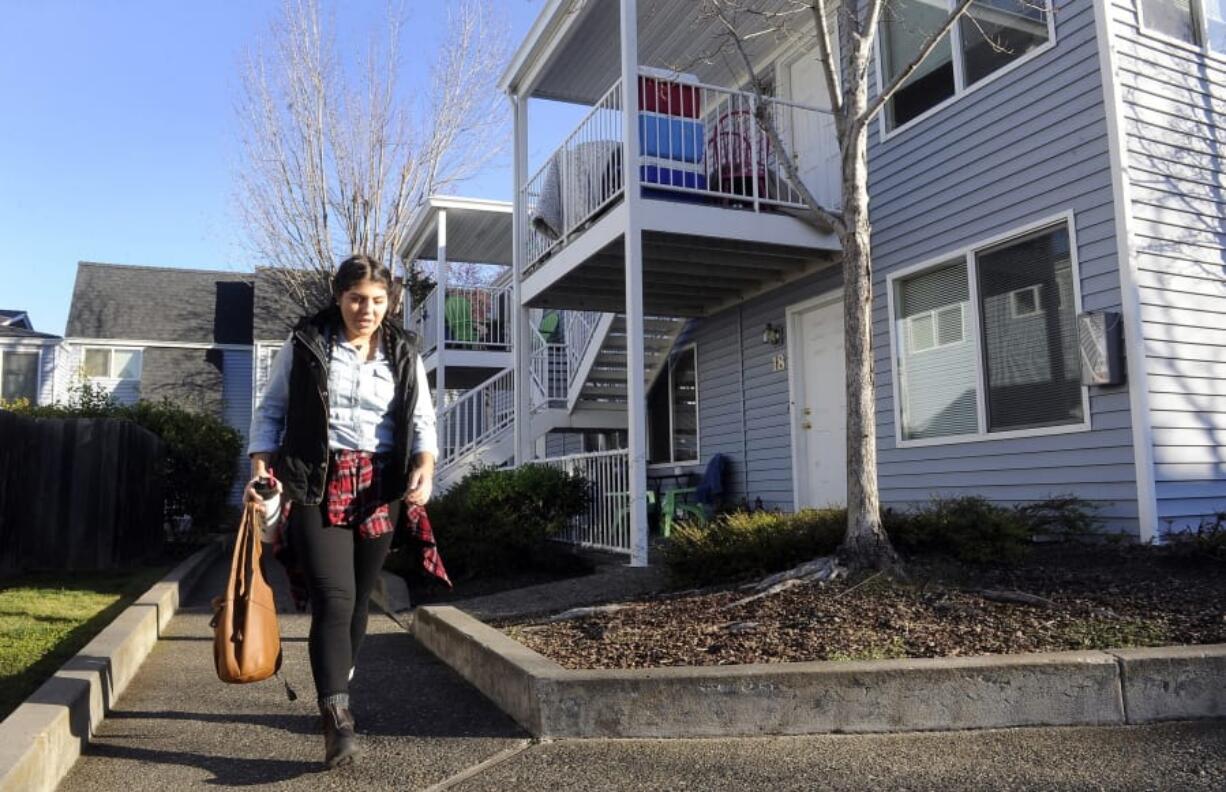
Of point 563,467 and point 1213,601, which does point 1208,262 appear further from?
point 563,467

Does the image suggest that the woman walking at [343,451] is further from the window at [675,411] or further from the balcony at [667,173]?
the window at [675,411]

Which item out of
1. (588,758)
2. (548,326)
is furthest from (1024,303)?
(548,326)

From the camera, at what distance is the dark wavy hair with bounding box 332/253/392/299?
10.8 ft

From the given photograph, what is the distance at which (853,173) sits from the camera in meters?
5.21

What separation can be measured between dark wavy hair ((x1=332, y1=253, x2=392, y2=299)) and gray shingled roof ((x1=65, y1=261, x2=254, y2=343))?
82.9 ft

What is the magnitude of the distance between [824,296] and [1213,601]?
17.0 feet

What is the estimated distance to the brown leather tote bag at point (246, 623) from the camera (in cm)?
301

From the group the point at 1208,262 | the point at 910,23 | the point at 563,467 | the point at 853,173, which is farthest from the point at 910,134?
the point at 563,467

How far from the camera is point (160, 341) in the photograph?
25938 millimetres

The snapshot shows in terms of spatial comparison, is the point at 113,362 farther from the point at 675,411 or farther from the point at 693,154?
the point at 693,154

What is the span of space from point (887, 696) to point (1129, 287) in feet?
13.5

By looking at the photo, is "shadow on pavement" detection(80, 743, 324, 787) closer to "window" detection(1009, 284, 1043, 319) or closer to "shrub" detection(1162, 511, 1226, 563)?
"shrub" detection(1162, 511, 1226, 563)

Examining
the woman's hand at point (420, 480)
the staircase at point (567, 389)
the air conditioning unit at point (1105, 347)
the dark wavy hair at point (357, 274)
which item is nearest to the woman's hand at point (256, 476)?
the woman's hand at point (420, 480)

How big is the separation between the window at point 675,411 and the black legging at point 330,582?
8156 mm
